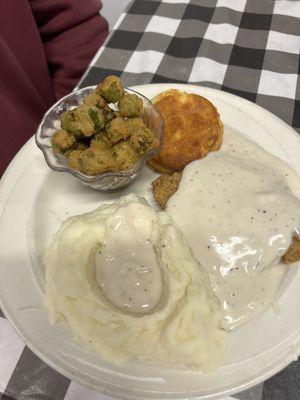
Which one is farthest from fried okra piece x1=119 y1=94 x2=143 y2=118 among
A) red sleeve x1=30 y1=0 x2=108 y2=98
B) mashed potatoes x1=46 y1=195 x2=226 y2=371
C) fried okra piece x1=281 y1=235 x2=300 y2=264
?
red sleeve x1=30 y1=0 x2=108 y2=98

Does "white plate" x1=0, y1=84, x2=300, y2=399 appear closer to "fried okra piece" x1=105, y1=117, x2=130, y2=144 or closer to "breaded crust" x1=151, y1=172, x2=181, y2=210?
"breaded crust" x1=151, y1=172, x2=181, y2=210

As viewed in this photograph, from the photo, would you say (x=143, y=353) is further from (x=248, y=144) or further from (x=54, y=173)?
(x=248, y=144)

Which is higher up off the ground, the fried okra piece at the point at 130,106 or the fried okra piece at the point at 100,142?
the fried okra piece at the point at 130,106

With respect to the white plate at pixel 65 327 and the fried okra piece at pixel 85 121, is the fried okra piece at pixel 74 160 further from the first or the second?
the white plate at pixel 65 327

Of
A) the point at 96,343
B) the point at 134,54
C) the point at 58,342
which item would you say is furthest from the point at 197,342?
the point at 134,54

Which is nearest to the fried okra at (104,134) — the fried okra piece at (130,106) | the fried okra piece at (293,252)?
the fried okra piece at (130,106)

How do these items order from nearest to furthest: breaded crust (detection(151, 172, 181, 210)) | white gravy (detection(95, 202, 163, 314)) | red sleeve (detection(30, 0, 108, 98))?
1. white gravy (detection(95, 202, 163, 314))
2. breaded crust (detection(151, 172, 181, 210))
3. red sleeve (detection(30, 0, 108, 98))
